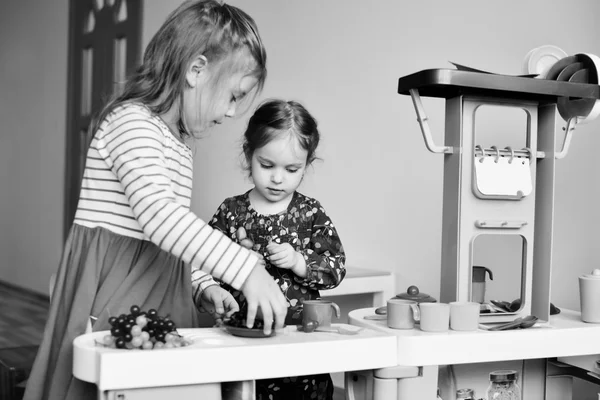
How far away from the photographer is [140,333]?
87cm

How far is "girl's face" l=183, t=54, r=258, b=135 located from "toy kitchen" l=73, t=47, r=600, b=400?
34cm

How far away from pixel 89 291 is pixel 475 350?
624 millimetres

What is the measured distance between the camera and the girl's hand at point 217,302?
1.17 metres

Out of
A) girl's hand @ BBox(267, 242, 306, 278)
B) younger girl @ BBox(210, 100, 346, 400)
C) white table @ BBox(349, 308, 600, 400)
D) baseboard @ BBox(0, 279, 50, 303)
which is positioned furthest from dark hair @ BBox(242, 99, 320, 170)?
baseboard @ BBox(0, 279, 50, 303)

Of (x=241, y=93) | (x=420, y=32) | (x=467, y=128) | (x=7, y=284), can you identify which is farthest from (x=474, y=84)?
(x=7, y=284)

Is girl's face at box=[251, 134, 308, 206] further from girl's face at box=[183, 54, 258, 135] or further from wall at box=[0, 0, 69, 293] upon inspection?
wall at box=[0, 0, 69, 293]

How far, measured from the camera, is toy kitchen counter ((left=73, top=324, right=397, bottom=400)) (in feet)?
2.77

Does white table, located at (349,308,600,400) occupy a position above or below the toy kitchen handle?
below

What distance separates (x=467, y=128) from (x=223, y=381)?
639mm

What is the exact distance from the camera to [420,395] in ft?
3.44

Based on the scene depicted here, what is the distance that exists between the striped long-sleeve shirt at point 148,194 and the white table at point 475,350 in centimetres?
31

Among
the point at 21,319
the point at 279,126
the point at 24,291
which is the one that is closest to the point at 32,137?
the point at 24,291

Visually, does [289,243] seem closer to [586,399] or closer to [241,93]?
[241,93]

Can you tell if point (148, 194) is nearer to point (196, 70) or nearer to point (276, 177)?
point (196, 70)
